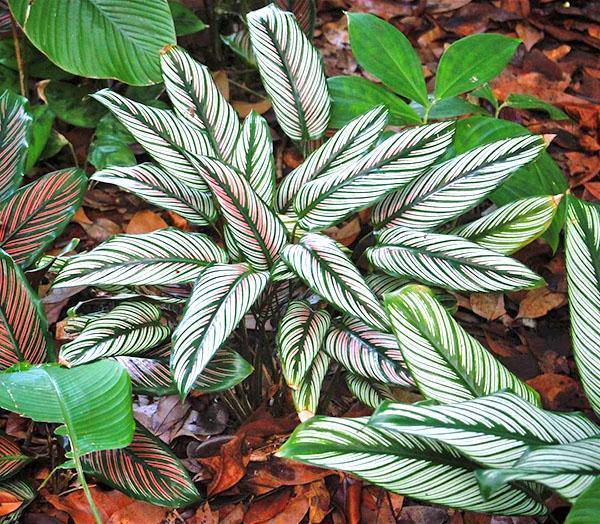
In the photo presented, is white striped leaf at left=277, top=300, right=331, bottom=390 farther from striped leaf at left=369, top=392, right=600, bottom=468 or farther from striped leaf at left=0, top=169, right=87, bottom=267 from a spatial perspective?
striped leaf at left=0, top=169, right=87, bottom=267

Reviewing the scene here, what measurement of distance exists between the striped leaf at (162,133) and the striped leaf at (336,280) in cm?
31

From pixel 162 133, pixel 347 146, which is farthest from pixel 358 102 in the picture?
pixel 162 133

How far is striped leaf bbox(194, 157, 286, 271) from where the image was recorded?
127cm

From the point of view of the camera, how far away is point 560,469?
→ 101 cm

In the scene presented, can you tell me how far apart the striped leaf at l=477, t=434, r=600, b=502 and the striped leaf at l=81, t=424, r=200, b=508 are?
0.62 m

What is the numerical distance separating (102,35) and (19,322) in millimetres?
748

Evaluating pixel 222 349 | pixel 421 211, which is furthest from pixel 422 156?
pixel 222 349

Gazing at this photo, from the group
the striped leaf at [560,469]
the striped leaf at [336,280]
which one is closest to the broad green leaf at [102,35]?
the striped leaf at [336,280]

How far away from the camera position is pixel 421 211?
1.45m

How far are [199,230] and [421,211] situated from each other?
0.79m

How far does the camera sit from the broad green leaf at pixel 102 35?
1682 millimetres

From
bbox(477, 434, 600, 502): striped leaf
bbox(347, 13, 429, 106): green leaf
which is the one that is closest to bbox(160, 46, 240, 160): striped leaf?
bbox(347, 13, 429, 106): green leaf

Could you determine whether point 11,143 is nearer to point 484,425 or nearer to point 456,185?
point 456,185

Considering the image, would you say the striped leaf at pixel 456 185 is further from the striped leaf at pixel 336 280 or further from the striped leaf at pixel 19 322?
the striped leaf at pixel 19 322
